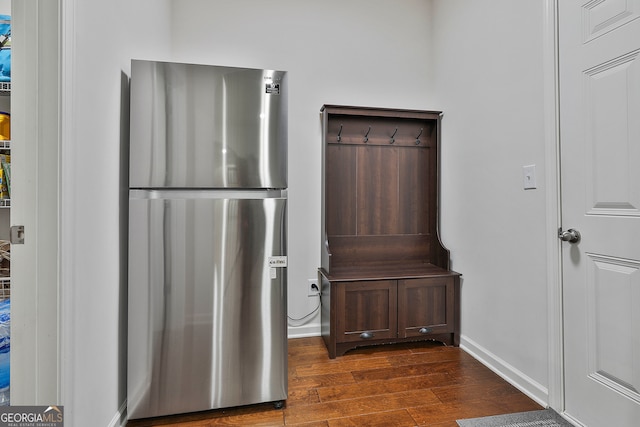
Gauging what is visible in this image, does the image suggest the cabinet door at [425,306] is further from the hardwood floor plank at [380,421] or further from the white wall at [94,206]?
the white wall at [94,206]

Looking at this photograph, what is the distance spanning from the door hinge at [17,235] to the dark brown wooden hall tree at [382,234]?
1619mm

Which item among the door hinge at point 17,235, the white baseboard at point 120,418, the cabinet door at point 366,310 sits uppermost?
the door hinge at point 17,235

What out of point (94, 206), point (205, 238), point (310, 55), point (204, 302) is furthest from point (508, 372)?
point (310, 55)

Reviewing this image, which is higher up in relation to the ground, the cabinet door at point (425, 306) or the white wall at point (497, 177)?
the white wall at point (497, 177)

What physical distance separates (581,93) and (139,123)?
210 cm

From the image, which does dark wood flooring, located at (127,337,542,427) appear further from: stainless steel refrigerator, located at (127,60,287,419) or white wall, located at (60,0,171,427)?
white wall, located at (60,0,171,427)

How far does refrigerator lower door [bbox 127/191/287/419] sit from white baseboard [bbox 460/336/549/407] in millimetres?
1351

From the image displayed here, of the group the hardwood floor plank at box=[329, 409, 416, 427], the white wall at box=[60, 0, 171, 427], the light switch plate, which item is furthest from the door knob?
the white wall at box=[60, 0, 171, 427]

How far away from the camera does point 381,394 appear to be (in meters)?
1.74

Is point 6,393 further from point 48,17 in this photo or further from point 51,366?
point 48,17

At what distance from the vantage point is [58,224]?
105 cm

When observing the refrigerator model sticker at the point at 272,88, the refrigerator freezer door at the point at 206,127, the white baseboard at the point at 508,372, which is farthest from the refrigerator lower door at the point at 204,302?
the white baseboard at the point at 508,372

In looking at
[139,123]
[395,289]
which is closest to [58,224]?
[139,123]

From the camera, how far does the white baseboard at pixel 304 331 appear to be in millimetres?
2494
